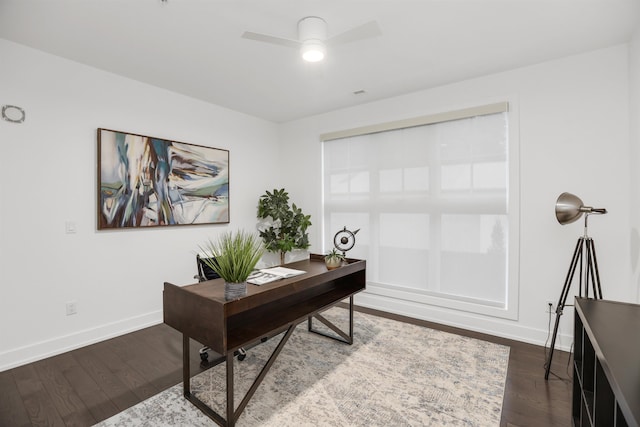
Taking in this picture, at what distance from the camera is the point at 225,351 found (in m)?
1.62

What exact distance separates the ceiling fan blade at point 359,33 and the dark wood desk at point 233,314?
65.4 inches

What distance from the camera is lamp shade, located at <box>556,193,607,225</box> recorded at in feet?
7.27

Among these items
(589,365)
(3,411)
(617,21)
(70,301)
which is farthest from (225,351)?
(617,21)

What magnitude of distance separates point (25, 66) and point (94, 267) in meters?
1.83

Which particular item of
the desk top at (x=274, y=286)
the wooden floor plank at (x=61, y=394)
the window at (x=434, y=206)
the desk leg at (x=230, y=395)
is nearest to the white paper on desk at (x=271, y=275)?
the desk top at (x=274, y=286)

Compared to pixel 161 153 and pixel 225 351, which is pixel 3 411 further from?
pixel 161 153

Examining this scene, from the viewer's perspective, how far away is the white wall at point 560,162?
2537 millimetres

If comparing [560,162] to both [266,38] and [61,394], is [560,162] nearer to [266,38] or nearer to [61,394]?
[266,38]

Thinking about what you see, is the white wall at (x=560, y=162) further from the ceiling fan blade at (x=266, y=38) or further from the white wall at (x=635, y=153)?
the ceiling fan blade at (x=266, y=38)

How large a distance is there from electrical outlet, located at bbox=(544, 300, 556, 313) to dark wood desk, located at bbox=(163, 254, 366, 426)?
1968 millimetres

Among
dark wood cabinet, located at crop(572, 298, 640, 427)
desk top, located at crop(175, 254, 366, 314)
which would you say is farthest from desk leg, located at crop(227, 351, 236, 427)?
dark wood cabinet, located at crop(572, 298, 640, 427)

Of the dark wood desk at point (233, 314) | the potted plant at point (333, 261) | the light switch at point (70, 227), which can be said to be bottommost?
the dark wood desk at point (233, 314)

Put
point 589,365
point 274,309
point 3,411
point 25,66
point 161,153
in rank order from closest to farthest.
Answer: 1. point 589,365
2. point 3,411
3. point 274,309
4. point 25,66
5. point 161,153

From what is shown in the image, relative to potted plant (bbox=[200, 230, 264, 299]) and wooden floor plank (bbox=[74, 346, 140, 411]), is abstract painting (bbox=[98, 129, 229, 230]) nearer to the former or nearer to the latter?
wooden floor plank (bbox=[74, 346, 140, 411])
